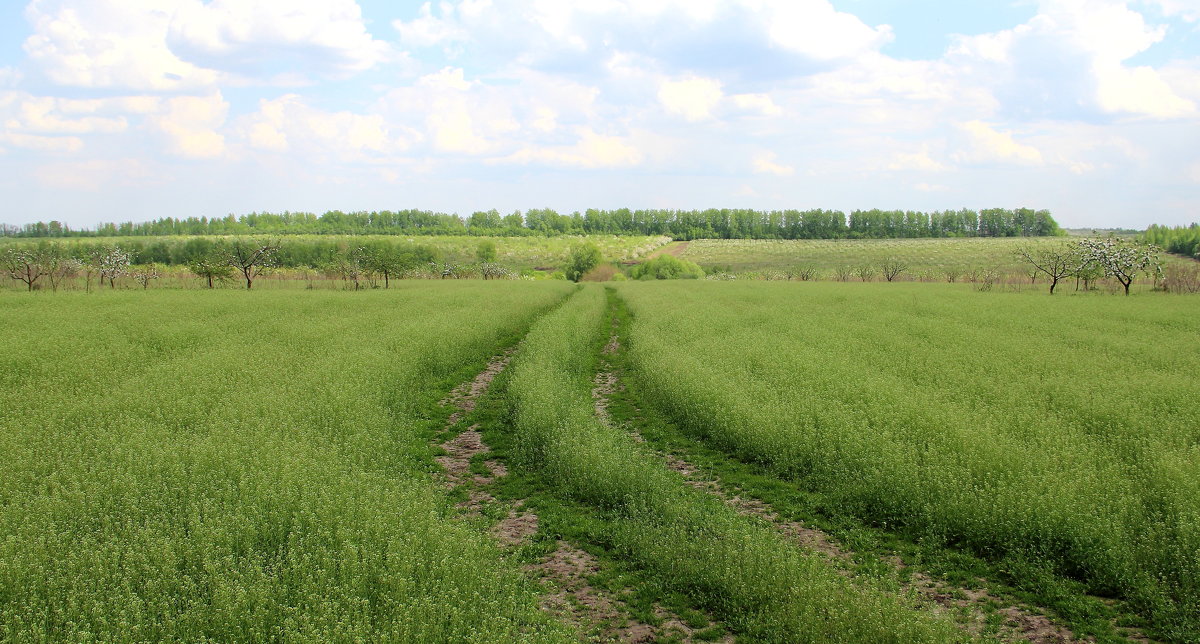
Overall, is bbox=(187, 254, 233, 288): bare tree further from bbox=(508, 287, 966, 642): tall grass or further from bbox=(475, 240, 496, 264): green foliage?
bbox=(475, 240, 496, 264): green foliage

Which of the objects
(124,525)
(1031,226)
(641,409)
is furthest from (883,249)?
(124,525)

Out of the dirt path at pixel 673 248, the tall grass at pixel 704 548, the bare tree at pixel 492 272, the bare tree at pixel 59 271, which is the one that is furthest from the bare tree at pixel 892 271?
the bare tree at pixel 59 271

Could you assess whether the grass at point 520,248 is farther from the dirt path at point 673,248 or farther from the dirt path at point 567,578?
the dirt path at point 567,578

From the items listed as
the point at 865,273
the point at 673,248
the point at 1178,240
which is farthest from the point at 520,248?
the point at 1178,240

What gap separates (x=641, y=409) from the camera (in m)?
15.1

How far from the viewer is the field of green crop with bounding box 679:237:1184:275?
102188 mm

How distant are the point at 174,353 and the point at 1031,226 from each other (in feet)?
681

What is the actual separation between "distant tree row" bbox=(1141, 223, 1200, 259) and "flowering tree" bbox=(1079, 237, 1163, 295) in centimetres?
6745

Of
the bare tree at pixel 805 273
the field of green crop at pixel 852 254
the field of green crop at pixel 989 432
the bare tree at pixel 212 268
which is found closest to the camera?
the field of green crop at pixel 989 432

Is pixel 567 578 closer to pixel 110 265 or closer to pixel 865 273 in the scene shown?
pixel 110 265

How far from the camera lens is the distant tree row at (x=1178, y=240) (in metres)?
108

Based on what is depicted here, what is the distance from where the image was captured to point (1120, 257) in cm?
5125

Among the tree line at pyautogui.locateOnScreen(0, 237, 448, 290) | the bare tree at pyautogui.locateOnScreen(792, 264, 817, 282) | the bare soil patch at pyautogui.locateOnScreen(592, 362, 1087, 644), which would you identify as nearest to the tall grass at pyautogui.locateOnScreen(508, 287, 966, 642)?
the bare soil patch at pyautogui.locateOnScreen(592, 362, 1087, 644)

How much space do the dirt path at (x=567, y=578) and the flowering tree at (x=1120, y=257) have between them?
58395 millimetres
